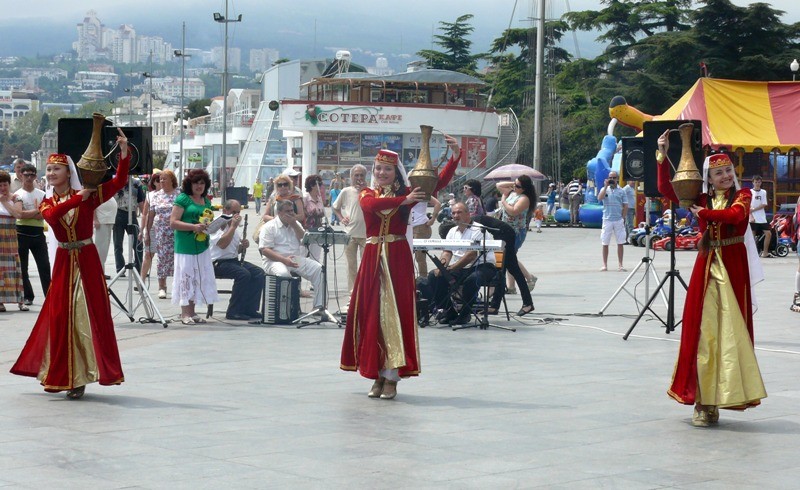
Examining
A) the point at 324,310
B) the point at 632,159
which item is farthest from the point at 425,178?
the point at 632,159

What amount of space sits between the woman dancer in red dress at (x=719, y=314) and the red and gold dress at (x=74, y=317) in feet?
13.0

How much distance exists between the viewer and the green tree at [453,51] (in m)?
89.6

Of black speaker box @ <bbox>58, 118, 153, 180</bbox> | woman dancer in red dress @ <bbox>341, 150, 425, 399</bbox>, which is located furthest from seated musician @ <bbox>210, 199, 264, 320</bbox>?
woman dancer in red dress @ <bbox>341, 150, 425, 399</bbox>

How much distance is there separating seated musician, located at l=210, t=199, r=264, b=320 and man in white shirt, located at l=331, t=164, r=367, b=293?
127cm

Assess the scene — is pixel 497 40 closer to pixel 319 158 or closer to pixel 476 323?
pixel 319 158

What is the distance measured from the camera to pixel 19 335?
13.0 m

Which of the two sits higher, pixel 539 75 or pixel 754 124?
pixel 539 75

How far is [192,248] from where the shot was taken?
45.9 ft

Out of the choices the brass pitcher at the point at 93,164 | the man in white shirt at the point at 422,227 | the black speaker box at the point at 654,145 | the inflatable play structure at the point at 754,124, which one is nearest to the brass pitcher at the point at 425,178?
the brass pitcher at the point at 93,164

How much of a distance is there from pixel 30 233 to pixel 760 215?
616 inches

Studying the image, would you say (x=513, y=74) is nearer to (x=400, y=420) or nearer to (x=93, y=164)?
(x=93, y=164)

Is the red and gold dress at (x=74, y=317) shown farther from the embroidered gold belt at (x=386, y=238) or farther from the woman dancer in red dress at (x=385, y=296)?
the embroidered gold belt at (x=386, y=238)

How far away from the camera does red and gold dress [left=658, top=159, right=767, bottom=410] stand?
823 cm

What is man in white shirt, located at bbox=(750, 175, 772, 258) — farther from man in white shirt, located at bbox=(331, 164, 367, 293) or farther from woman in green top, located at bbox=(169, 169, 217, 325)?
woman in green top, located at bbox=(169, 169, 217, 325)
